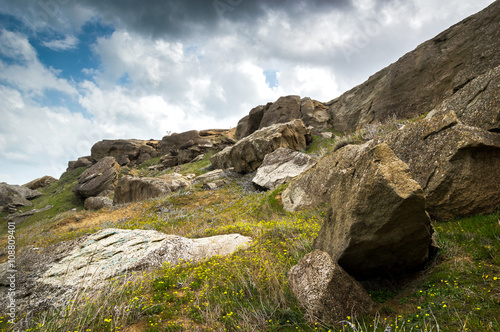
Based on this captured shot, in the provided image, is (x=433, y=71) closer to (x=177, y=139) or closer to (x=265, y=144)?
(x=265, y=144)

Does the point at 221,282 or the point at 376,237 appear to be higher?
the point at 376,237

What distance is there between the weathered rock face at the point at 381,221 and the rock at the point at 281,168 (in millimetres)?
12142

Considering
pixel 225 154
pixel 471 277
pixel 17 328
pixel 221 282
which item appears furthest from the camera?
pixel 225 154

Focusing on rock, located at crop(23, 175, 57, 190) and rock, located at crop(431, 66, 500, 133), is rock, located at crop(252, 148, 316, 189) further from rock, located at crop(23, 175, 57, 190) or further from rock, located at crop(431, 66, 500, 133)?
rock, located at crop(23, 175, 57, 190)

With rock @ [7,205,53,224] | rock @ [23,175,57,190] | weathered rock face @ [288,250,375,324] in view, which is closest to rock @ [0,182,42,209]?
rock @ [7,205,53,224]

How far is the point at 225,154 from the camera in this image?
28.0 meters

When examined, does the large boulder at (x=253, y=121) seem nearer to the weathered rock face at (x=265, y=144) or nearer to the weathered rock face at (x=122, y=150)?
the weathered rock face at (x=265, y=144)

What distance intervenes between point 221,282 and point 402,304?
3379mm

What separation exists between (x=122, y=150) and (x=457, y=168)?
61.2 m

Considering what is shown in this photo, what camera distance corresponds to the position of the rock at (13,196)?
41000 mm

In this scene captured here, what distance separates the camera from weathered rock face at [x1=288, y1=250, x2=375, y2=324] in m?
3.50

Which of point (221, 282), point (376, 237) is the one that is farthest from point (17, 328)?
point (376, 237)

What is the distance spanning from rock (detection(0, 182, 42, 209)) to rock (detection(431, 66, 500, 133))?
187ft

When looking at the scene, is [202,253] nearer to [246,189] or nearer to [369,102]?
[246,189]
